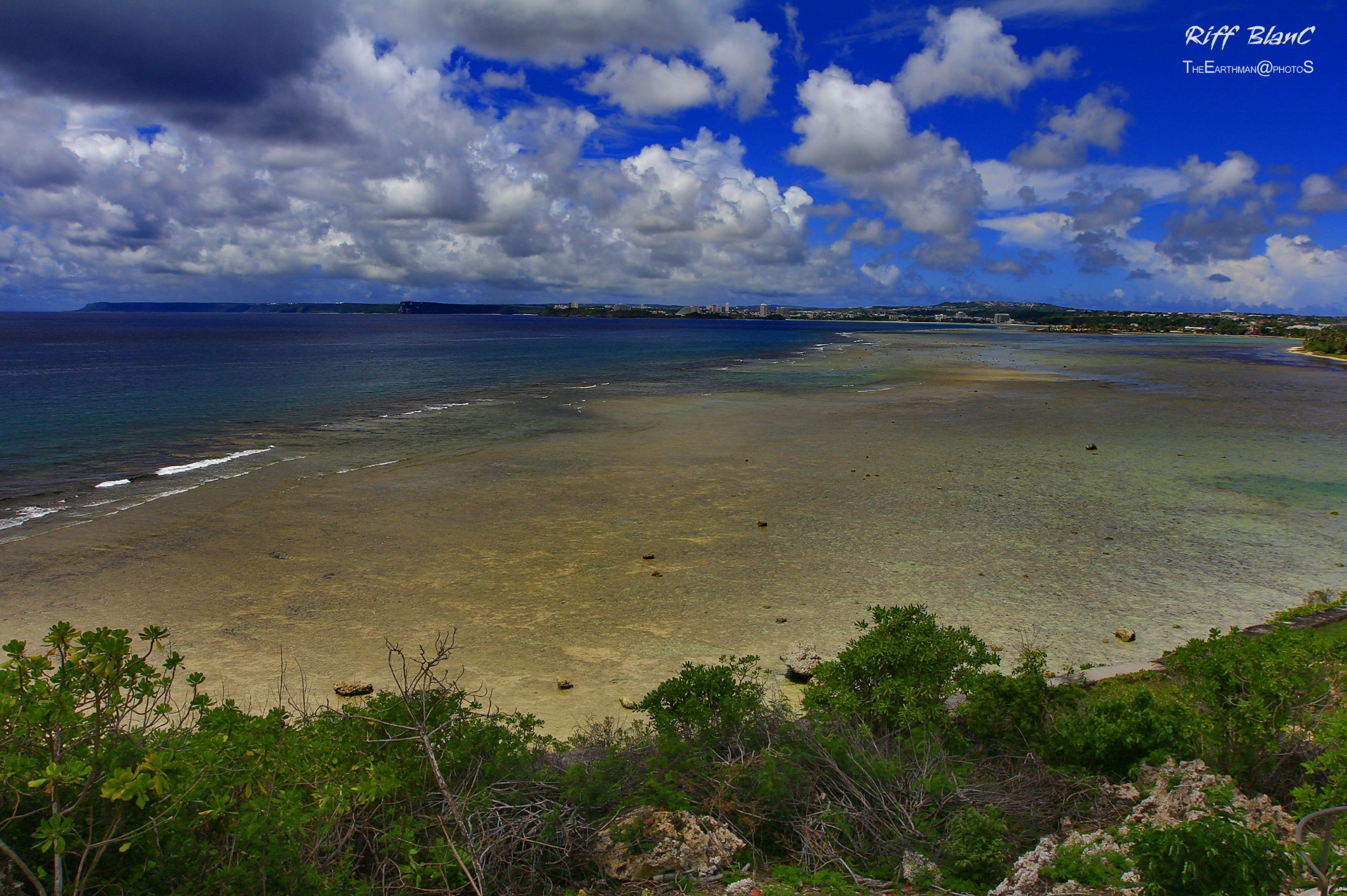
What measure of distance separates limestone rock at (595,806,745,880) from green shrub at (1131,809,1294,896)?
214 cm

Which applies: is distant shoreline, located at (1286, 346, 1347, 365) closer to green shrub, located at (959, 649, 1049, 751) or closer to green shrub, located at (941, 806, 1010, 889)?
green shrub, located at (959, 649, 1049, 751)

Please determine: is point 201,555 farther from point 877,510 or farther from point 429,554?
point 877,510

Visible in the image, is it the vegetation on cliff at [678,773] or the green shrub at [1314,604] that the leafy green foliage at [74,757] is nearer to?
the vegetation on cliff at [678,773]

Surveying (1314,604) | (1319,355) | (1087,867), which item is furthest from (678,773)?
(1319,355)

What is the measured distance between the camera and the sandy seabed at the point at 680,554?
8.66 m

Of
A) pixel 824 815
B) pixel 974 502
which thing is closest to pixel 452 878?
pixel 824 815

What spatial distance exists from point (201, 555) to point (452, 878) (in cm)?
1026

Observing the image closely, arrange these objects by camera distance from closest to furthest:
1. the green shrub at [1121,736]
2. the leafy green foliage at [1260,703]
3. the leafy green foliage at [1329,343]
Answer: the leafy green foliage at [1260,703]
the green shrub at [1121,736]
the leafy green foliage at [1329,343]

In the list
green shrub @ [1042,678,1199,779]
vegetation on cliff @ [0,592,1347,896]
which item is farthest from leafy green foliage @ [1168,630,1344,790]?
green shrub @ [1042,678,1199,779]

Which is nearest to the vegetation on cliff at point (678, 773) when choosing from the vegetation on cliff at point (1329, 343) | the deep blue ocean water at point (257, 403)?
the deep blue ocean water at point (257, 403)

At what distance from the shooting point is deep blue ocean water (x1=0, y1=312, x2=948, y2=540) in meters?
18.8

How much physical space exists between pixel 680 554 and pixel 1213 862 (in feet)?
29.2

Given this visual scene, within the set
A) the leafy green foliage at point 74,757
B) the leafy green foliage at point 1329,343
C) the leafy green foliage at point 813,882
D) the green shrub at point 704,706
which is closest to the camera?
the leafy green foliage at point 74,757

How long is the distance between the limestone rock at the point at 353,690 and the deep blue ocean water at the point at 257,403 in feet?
32.8
